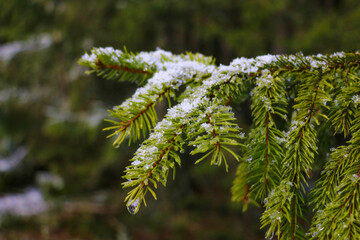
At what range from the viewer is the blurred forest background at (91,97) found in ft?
12.9

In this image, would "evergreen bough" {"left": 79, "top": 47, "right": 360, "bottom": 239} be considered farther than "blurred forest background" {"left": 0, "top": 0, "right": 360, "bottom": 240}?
No

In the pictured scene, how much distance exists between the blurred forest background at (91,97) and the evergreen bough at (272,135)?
2979 millimetres

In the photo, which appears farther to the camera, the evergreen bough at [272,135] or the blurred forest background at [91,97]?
the blurred forest background at [91,97]

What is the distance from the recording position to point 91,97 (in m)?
4.38

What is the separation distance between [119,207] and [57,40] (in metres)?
3.13

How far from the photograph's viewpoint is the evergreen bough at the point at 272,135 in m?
0.63

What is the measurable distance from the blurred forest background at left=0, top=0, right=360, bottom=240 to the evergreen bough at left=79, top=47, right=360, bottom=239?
2.98 meters

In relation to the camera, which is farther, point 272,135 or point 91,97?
point 91,97

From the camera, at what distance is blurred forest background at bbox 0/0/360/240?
3941 millimetres

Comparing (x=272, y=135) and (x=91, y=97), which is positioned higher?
(x=272, y=135)

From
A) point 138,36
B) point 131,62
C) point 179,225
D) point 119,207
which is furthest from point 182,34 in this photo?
point 131,62

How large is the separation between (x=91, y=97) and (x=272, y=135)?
4.13 metres

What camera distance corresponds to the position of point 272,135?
0.69m

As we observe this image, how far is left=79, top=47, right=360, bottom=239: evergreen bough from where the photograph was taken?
24.6 inches
